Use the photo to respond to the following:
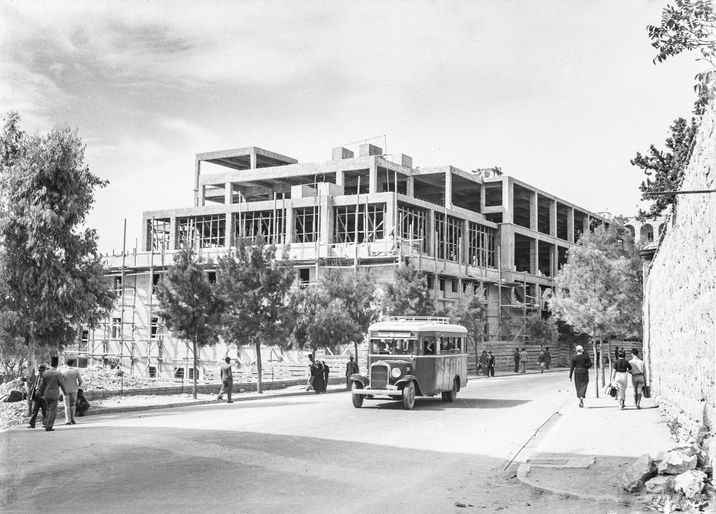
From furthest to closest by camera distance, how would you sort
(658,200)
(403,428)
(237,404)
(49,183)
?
(658,200)
(237,404)
(49,183)
(403,428)

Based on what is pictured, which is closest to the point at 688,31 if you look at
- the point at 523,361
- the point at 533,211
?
the point at 523,361

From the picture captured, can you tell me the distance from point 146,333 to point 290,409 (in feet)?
144

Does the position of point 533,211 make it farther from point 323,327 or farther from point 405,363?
point 405,363

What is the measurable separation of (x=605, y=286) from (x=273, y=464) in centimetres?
2381

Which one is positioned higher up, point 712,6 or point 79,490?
point 712,6

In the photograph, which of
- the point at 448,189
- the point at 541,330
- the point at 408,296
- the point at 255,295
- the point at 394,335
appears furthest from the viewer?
the point at 448,189

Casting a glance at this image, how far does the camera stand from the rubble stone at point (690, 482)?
851cm

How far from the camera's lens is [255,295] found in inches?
1213

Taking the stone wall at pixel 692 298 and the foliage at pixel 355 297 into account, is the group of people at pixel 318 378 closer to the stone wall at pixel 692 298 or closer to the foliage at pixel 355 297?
the foliage at pixel 355 297

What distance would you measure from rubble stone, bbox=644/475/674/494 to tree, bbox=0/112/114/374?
1573cm

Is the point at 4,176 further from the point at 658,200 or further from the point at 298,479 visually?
the point at 658,200

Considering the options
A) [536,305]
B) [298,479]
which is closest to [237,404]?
[298,479]

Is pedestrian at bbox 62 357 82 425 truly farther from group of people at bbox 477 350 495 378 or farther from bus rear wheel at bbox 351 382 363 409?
group of people at bbox 477 350 495 378

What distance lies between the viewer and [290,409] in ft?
72.0
